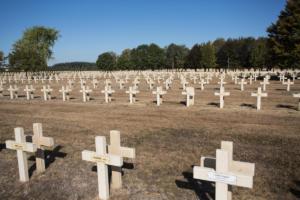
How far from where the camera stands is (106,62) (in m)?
88.7

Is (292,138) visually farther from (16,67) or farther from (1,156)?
(16,67)

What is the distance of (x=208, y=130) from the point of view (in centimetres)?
820

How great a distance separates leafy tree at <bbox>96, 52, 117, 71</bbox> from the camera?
87000mm

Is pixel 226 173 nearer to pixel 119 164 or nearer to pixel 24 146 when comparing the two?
pixel 119 164

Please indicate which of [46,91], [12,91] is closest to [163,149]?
[46,91]

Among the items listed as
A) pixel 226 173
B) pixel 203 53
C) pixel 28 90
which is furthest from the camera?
pixel 203 53

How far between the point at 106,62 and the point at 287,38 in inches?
2594

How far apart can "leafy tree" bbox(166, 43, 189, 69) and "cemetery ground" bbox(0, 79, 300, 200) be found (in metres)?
73.1

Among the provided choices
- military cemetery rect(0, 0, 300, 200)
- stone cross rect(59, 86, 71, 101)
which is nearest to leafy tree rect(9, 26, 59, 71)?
stone cross rect(59, 86, 71, 101)

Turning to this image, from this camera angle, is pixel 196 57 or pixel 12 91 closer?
pixel 12 91

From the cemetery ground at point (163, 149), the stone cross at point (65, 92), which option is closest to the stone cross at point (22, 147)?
the cemetery ground at point (163, 149)

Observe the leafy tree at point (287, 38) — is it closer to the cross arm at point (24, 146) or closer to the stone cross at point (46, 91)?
the stone cross at point (46, 91)

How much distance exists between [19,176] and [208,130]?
16.7ft

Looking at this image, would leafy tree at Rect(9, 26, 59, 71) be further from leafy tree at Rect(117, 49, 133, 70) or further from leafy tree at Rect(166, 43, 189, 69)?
leafy tree at Rect(166, 43, 189, 69)
